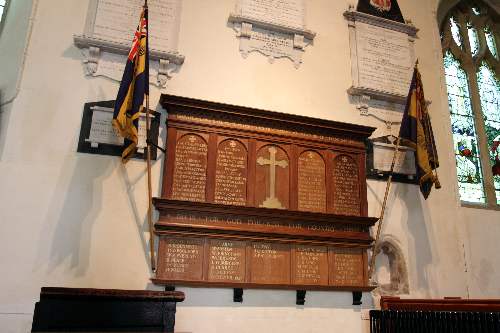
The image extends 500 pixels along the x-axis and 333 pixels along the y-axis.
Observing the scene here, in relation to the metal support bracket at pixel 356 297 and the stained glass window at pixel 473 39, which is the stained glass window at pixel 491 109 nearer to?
the stained glass window at pixel 473 39

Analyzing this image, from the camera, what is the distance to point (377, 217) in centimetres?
482

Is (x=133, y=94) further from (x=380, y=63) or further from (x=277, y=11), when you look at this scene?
(x=380, y=63)

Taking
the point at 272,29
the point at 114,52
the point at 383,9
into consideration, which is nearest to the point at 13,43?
the point at 114,52

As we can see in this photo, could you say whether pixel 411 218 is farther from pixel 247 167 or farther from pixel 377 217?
pixel 247 167

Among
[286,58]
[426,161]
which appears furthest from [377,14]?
[426,161]

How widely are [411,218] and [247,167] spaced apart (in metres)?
2.04

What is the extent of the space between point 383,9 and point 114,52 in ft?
11.7

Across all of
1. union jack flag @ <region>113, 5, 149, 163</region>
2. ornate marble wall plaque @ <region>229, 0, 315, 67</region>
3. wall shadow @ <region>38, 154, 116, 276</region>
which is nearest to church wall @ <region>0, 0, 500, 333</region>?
wall shadow @ <region>38, 154, 116, 276</region>

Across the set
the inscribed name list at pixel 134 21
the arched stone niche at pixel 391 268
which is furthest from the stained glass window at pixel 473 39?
the inscribed name list at pixel 134 21

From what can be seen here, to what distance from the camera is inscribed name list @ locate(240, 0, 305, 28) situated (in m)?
5.14

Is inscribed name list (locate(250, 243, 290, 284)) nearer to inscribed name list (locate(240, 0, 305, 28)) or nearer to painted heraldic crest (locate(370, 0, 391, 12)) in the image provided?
inscribed name list (locate(240, 0, 305, 28))

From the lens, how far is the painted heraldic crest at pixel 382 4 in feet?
19.2

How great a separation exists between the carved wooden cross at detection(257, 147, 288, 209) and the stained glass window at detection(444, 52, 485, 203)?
9.04 ft

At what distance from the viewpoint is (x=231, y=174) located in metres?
4.39
